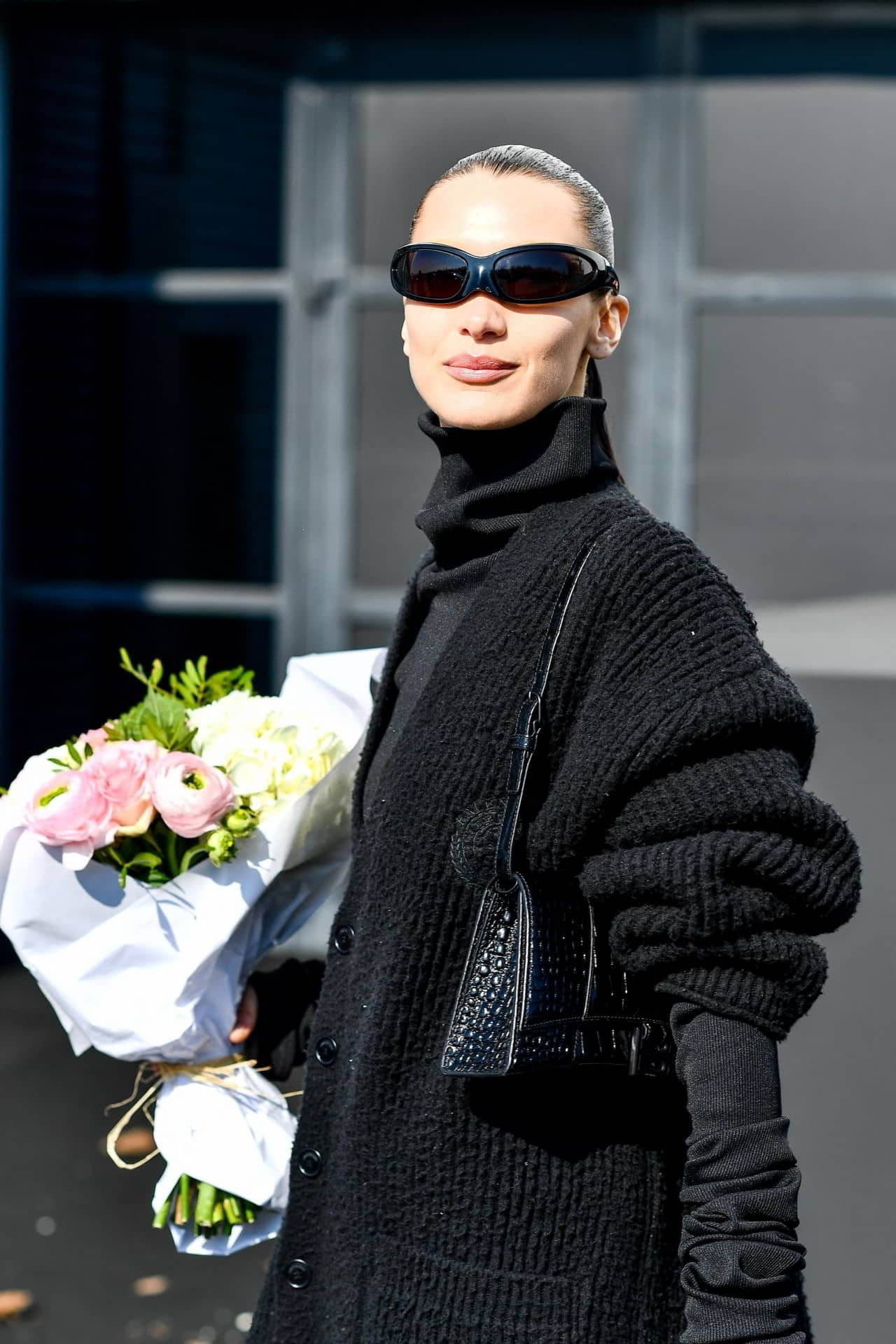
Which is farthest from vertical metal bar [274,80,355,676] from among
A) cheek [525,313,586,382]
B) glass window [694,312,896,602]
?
cheek [525,313,586,382]

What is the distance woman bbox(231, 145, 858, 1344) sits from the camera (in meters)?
1.46

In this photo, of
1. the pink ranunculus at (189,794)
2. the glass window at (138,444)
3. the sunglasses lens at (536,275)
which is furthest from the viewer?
the glass window at (138,444)

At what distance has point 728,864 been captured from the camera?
4.78 feet

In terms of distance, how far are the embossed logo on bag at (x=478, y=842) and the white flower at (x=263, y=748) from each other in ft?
1.43

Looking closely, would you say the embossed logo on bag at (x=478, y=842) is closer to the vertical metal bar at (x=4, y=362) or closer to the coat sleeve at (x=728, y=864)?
the coat sleeve at (x=728, y=864)

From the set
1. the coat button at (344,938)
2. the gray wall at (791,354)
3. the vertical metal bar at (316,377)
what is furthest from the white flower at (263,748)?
the vertical metal bar at (316,377)

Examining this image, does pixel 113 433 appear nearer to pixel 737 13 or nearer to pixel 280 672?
pixel 280 672

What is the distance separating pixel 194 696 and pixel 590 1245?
938 millimetres

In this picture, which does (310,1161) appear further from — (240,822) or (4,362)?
(4,362)

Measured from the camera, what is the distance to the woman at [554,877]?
1.46 meters

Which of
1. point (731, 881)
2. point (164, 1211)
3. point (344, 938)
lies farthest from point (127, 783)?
point (731, 881)

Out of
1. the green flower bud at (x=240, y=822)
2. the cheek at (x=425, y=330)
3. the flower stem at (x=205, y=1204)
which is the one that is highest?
the cheek at (x=425, y=330)

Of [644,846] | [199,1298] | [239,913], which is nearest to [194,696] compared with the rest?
[239,913]

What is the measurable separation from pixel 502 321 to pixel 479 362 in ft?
0.16
